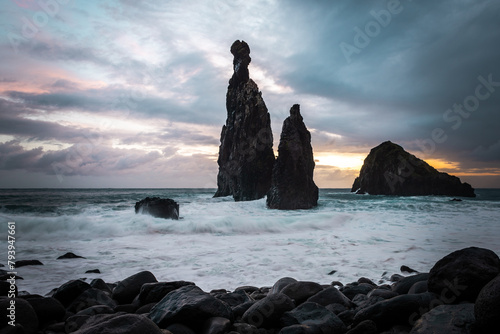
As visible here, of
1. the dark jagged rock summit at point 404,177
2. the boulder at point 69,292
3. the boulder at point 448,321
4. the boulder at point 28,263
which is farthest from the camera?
A: the dark jagged rock summit at point 404,177

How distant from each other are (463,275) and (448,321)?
1107 mm

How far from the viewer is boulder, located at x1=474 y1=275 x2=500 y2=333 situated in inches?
87.9

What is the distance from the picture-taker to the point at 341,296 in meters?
4.11

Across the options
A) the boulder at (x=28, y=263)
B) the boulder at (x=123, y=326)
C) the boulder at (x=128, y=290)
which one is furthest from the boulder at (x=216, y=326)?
the boulder at (x=28, y=263)

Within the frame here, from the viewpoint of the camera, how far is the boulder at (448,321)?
7.93 ft

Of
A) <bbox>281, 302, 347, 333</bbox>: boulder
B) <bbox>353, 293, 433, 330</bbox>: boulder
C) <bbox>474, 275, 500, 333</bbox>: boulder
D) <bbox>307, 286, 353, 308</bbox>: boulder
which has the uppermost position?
<bbox>474, 275, 500, 333</bbox>: boulder

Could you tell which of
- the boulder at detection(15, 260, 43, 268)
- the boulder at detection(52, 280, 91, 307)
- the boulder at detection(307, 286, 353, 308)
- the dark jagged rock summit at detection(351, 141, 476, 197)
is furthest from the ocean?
the dark jagged rock summit at detection(351, 141, 476, 197)

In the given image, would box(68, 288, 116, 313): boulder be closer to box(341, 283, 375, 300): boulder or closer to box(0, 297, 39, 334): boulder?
box(0, 297, 39, 334): boulder

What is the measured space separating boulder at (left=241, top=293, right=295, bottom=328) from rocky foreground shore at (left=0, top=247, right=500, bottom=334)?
0.03 ft

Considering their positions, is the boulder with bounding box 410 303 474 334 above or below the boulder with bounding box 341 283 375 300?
above

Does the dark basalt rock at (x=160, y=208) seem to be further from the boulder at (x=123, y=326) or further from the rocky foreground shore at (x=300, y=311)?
the boulder at (x=123, y=326)

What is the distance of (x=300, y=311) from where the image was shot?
339 centimetres

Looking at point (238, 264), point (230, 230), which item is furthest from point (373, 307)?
point (230, 230)

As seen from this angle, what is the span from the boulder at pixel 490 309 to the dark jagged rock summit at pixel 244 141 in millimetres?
36863
